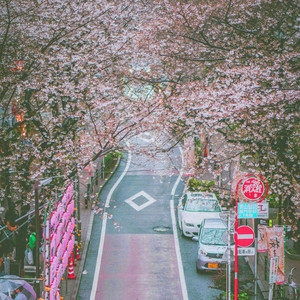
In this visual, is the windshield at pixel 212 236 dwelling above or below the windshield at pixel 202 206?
below

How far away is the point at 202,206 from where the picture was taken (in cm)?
2039

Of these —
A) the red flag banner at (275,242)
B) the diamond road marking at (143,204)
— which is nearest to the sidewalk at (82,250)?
the diamond road marking at (143,204)

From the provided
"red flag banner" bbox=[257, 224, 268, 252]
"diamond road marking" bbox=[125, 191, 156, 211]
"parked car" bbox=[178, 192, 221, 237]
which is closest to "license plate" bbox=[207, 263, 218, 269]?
"red flag banner" bbox=[257, 224, 268, 252]

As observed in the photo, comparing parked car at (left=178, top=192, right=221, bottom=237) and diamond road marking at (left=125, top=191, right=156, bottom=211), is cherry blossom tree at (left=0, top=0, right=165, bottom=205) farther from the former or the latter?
diamond road marking at (left=125, top=191, right=156, bottom=211)

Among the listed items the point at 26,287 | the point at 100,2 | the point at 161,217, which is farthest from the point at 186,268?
the point at 100,2

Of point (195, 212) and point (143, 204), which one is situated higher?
point (195, 212)

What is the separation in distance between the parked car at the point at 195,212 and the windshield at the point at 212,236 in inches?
81.3

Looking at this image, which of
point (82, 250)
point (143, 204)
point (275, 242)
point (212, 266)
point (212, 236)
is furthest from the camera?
point (143, 204)

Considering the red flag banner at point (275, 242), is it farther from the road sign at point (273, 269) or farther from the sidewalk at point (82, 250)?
the sidewalk at point (82, 250)

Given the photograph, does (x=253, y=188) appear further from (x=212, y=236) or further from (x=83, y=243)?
(x=83, y=243)

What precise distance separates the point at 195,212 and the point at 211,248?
4.03 meters

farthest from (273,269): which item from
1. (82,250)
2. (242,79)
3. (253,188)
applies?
(82,250)

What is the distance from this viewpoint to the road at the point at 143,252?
14.6 metres

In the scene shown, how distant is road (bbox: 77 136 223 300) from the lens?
1459 centimetres
